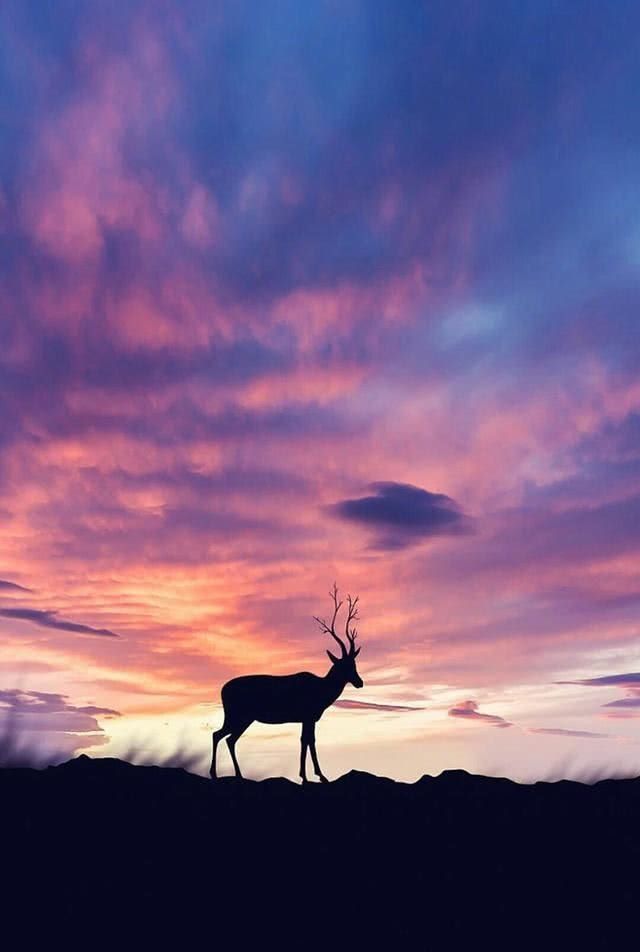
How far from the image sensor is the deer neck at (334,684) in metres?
25.1

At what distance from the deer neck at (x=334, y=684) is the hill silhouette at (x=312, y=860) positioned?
3.27 meters

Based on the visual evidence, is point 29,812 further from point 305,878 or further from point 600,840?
point 600,840

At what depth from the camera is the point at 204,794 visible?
20.6m

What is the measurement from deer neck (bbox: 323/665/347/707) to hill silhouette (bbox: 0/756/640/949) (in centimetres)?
327

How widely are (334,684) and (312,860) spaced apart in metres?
6.98

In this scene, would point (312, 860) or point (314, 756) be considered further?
point (314, 756)

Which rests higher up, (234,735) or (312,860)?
(234,735)

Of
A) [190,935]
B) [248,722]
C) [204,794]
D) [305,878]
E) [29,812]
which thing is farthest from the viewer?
[248,722]

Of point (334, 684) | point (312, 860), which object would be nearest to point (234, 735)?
point (334, 684)

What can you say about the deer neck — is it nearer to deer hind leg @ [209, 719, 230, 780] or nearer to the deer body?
the deer body

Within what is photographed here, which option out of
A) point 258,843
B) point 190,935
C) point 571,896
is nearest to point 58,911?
point 190,935

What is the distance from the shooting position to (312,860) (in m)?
18.4

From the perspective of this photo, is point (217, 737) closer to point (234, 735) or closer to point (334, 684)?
point (234, 735)

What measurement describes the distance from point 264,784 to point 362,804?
92.9 inches
